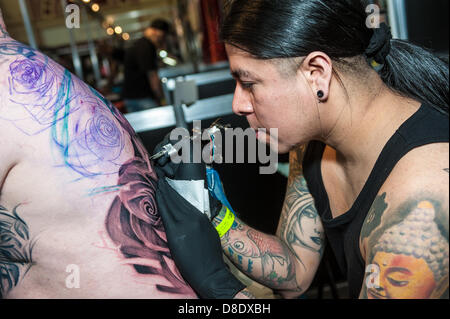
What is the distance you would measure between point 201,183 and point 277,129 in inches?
8.7

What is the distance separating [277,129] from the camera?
0.96 meters

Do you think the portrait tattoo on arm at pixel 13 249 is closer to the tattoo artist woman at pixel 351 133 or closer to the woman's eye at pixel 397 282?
the tattoo artist woman at pixel 351 133

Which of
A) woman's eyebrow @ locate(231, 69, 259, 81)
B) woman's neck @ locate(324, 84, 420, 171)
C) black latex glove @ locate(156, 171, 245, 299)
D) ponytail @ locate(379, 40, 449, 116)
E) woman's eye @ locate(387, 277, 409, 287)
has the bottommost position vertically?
black latex glove @ locate(156, 171, 245, 299)

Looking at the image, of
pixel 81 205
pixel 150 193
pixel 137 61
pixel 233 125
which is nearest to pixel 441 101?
pixel 150 193

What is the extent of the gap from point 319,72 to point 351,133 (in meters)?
0.17

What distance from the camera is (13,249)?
2.87 ft

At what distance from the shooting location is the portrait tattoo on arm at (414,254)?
2.33 ft

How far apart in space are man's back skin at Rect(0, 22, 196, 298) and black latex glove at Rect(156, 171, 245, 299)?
35mm

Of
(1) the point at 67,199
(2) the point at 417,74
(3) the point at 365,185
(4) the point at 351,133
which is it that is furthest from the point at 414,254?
(1) the point at 67,199

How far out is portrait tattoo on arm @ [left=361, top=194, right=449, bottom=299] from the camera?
0.71m

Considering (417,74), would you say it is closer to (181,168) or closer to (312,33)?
(312,33)

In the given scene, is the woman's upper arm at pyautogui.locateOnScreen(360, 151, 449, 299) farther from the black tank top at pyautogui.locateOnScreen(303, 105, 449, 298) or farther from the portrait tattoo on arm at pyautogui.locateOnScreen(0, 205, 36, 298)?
the portrait tattoo on arm at pyautogui.locateOnScreen(0, 205, 36, 298)

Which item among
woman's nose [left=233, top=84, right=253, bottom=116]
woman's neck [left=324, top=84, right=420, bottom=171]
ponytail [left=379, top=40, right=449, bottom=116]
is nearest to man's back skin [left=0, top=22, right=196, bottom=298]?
woman's nose [left=233, top=84, right=253, bottom=116]

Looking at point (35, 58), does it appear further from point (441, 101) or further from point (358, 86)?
point (441, 101)
